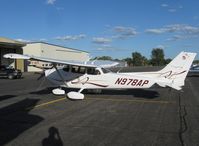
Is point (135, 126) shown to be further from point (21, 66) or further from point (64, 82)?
point (21, 66)

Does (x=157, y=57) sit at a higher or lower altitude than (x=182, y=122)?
higher

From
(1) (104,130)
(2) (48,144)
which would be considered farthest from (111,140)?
(2) (48,144)

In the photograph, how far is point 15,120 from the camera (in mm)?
7945

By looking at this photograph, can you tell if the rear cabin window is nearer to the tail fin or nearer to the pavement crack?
the tail fin

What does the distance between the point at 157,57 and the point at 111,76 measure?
178 meters

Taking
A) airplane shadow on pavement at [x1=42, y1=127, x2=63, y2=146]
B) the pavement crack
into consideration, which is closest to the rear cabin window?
the pavement crack

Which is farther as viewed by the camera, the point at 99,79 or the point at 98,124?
the point at 99,79

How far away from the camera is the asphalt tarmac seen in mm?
6023

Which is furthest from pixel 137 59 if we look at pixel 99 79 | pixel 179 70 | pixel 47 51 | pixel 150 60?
pixel 179 70

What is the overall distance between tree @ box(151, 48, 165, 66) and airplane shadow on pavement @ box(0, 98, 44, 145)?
17152 cm

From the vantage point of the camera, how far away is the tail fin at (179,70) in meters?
12.4

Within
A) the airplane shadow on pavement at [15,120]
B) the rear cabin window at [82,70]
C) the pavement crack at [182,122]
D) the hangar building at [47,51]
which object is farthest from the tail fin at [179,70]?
the hangar building at [47,51]

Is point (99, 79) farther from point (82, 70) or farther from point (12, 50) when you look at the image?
point (12, 50)

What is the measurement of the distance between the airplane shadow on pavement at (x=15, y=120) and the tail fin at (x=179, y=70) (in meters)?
6.19
